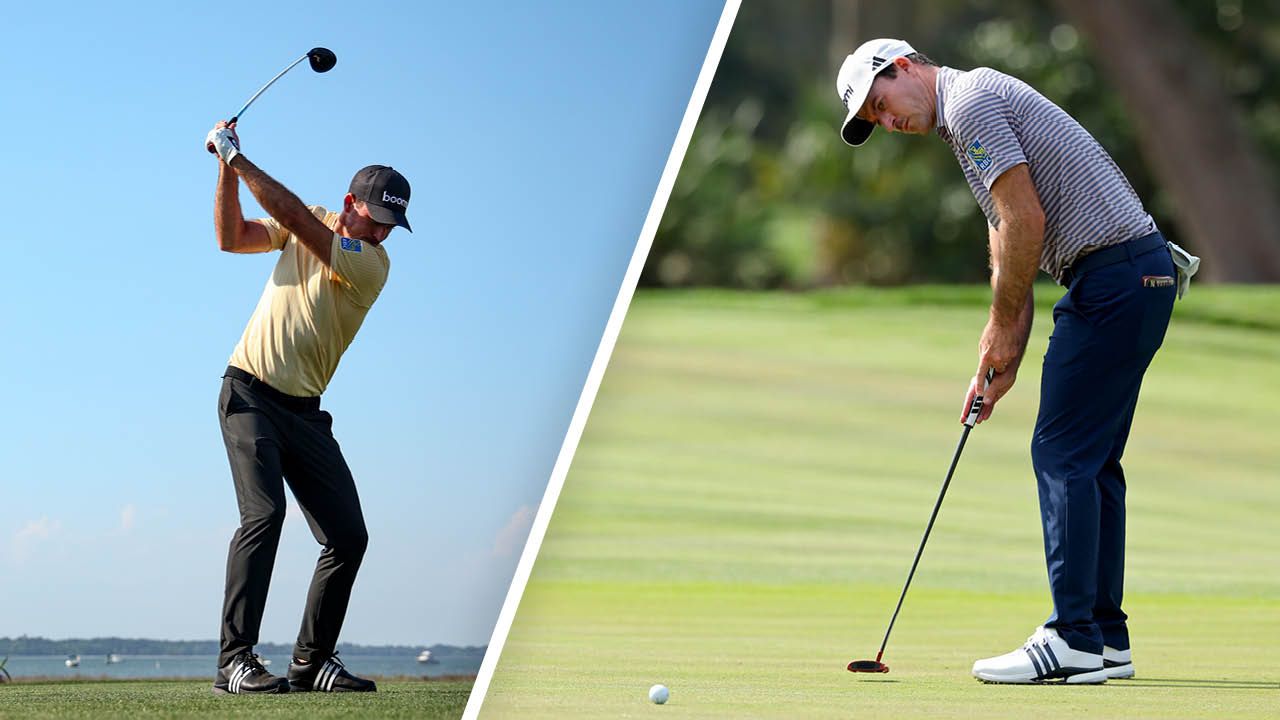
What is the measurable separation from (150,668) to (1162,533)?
5829 mm

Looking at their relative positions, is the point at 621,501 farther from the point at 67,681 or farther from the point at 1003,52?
the point at 1003,52

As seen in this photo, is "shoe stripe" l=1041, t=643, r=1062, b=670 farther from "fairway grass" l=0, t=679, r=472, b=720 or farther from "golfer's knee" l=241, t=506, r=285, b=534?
"golfer's knee" l=241, t=506, r=285, b=534

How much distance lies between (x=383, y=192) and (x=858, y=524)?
4771 millimetres

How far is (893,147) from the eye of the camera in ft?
73.9

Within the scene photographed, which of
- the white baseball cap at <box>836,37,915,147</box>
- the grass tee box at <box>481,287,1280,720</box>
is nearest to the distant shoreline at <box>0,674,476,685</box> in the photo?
the grass tee box at <box>481,287,1280,720</box>

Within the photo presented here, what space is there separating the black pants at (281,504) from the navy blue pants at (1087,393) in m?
1.89

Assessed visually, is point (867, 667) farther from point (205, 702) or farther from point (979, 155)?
point (205, 702)

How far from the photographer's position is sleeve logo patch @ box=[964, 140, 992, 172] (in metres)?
3.61

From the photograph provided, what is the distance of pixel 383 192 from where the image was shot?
4285 mm

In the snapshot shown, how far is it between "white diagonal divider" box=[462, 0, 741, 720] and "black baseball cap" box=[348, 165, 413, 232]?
971 mm

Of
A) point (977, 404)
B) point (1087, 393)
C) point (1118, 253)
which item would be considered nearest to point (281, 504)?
point (977, 404)

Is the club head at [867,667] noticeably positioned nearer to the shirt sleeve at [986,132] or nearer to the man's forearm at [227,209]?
the shirt sleeve at [986,132]

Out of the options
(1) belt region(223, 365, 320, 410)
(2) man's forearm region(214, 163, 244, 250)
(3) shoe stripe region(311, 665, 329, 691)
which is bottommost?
(3) shoe stripe region(311, 665, 329, 691)

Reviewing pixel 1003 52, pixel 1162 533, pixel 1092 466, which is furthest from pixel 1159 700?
pixel 1003 52
